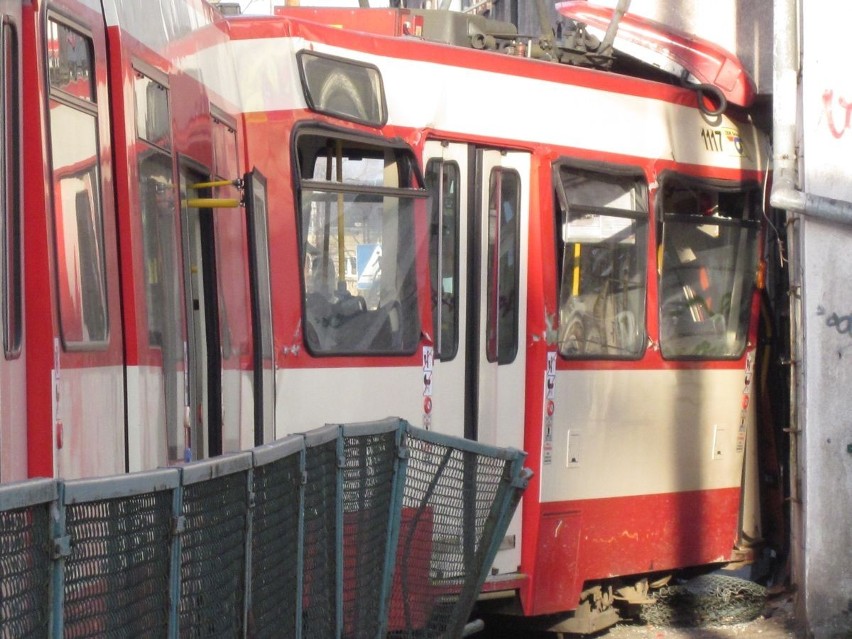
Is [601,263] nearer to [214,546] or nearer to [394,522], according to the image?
[394,522]

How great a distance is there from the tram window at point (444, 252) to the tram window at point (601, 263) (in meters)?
0.74

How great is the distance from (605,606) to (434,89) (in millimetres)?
3409

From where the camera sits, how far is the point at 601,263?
27.8ft

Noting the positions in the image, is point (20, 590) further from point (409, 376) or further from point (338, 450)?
point (409, 376)

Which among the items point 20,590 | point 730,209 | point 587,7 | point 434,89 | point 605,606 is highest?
point 587,7

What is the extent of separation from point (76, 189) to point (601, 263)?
15.0 feet

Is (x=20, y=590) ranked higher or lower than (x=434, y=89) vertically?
lower

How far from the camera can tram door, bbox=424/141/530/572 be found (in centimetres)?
763

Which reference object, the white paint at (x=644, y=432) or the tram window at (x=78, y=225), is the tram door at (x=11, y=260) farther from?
the white paint at (x=644, y=432)

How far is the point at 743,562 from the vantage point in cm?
962

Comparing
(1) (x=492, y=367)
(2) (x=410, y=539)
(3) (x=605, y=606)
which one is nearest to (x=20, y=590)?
(2) (x=410, y=539)

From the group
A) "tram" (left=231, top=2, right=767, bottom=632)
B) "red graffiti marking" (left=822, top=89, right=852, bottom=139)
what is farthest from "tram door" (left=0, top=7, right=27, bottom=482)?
"red graffiti marking" (left=822, top=89, right=852, bottom=139)

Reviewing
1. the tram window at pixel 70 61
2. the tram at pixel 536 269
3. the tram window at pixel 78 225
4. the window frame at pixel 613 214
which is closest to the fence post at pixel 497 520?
the tram at pixel 536 269

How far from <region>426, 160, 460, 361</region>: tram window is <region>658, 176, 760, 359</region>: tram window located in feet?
5.55
